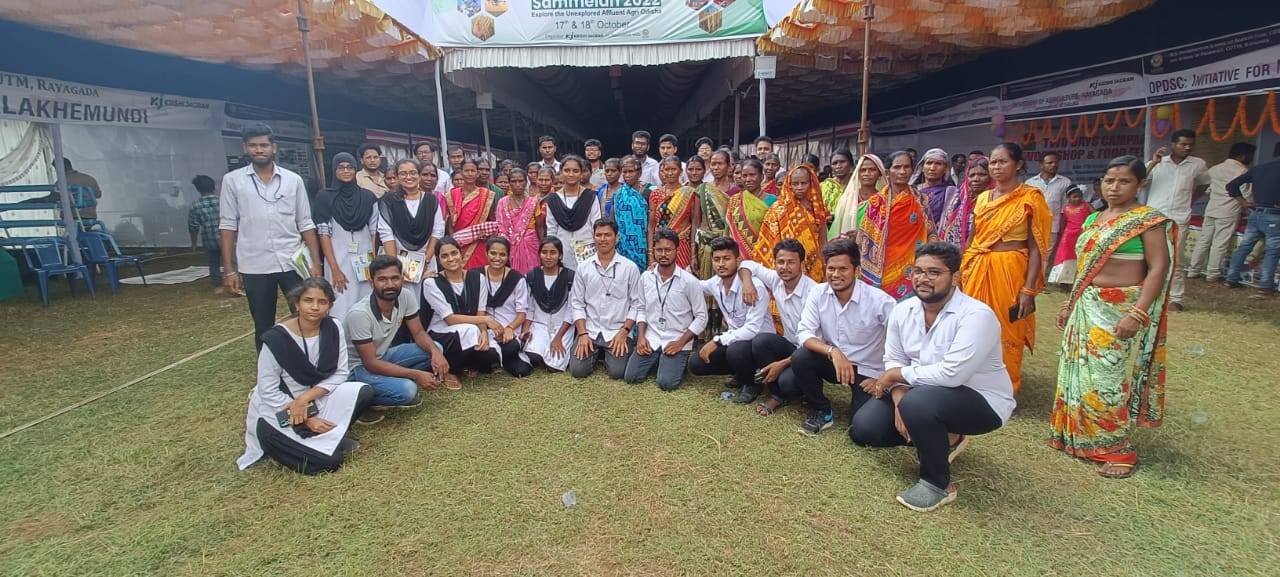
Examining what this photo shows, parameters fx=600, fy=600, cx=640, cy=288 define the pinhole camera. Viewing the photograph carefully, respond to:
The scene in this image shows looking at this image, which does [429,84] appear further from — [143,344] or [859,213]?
[859,213]

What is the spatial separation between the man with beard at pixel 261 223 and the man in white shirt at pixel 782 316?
9.20 feet

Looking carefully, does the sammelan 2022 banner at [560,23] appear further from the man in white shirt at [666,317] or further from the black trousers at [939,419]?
the black trousers at [939,419]

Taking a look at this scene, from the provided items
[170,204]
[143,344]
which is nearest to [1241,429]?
[143,344]

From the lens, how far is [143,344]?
4.87 metres

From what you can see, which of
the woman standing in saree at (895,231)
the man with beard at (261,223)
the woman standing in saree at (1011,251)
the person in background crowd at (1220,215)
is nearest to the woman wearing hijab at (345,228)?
the man with beard at (261,223)

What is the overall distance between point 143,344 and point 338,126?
744cm

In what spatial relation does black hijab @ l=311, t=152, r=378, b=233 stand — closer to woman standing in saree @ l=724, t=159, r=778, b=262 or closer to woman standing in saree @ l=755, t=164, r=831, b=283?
woman standing in saree @ l=724, t=159, r=778, b=262

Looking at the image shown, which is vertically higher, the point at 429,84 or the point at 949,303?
the point at 429,84

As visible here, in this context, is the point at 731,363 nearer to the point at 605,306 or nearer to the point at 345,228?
the point at 605,306

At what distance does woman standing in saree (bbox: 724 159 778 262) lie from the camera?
411 centimetres

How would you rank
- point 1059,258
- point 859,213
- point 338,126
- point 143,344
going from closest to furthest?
1. point 859,213
2. point 143,344
3. point 1059,258
4. point 338,126

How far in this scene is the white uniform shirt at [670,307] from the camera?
3775 mm

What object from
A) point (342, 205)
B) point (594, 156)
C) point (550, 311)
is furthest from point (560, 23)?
point (550, 311)

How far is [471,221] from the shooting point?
4.54 metres
